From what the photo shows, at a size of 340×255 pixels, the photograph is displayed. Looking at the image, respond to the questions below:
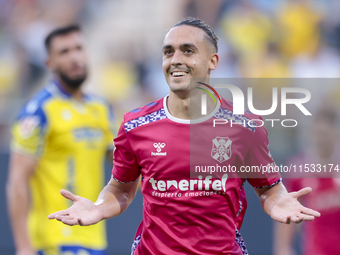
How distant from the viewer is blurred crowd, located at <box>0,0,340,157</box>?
8.78m

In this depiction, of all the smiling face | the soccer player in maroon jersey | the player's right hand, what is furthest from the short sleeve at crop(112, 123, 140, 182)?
the smiling face

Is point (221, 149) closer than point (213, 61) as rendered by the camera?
Yes

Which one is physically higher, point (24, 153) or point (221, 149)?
point (24, 153)

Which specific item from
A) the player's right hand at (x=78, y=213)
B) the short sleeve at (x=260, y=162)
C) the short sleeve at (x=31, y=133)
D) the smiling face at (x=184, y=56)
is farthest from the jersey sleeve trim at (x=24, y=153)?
the short sleeve at (x=260, y=162)

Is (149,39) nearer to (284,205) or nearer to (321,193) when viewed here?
(321,193)

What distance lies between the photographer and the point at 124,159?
3.34 metres

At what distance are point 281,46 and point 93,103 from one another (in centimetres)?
521

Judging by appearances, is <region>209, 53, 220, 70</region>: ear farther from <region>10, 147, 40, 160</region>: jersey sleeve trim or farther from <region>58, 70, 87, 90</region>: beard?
<region>10, 147, 40, 160</region>: jersey sleeve trim

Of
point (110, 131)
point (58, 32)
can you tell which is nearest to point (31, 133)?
point (110, 131)

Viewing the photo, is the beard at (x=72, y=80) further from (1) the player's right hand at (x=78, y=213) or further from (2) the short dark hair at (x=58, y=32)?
(1) the player's right hand at (x=78, y=213)

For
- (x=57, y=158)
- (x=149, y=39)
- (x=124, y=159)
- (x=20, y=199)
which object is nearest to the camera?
(x=124, y=159)

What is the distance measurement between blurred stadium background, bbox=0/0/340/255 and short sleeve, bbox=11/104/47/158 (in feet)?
11.8

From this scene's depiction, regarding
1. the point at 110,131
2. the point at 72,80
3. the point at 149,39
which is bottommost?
the point at 110,131

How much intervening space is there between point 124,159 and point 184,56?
2.66 feet
